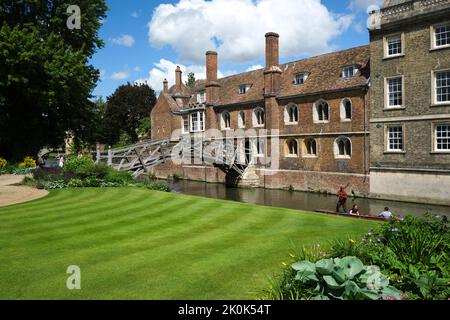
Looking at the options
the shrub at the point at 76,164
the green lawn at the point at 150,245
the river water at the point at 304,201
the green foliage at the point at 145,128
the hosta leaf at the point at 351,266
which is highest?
the green foliage at the point at 145,128

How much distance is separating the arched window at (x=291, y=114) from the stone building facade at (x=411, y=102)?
25.3ft

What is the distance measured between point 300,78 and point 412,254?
92.6 ft

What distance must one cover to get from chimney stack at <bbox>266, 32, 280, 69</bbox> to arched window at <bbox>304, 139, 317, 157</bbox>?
26.0ft

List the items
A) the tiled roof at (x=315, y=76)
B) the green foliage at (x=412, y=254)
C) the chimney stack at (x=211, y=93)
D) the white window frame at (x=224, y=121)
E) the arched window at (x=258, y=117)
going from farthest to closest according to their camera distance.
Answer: the chimney stack at (x=211, y=93) → the white window frame at (x=224, y=121) → the arched window at (x=258, y=117) → the tiled roof at (x=315, y=76) → the green foliage at (x=412, y=254)

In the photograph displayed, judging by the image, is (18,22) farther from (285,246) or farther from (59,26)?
(285,246)

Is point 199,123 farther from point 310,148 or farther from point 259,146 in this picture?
point 310,148

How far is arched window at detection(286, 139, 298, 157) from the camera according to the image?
3262 centimetres

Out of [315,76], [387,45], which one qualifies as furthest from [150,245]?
[315,76]

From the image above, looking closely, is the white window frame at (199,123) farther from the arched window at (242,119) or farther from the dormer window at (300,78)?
the dormer window at (300,78)

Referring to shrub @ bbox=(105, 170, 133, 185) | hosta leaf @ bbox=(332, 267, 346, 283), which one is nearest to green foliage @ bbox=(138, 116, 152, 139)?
shrub @ bbox=(105, 170, 133, 185)

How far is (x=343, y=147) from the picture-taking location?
1132 inches

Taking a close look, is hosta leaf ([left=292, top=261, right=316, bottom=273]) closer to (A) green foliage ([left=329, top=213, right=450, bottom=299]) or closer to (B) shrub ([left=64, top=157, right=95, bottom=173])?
(A) green foliage ([left=329, top=213, right=450, bottom=299])

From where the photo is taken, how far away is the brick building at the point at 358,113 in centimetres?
2286

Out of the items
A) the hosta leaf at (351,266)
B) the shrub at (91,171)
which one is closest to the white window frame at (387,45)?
the shrub at (91,171)
